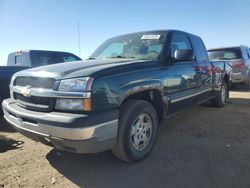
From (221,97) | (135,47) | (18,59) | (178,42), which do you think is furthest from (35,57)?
(221,97)

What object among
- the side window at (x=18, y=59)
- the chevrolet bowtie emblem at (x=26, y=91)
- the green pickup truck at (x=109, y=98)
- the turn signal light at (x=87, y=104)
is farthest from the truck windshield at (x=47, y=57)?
the turn signal light at (x=87, y=104)

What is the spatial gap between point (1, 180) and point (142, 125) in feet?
6.34

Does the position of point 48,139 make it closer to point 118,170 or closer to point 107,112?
point 107,112

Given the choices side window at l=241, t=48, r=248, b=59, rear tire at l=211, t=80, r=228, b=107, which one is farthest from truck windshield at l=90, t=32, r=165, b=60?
side window at l=241, t=48, r=248, b=59

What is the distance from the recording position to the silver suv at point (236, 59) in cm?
1053

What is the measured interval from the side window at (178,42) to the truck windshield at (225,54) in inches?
231

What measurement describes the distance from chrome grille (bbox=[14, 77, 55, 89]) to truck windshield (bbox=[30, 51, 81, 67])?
159 inches

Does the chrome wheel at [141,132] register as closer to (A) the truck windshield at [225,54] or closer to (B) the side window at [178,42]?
(B) the side window at [178,42]

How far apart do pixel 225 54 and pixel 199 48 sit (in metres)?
5.73

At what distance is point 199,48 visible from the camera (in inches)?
228

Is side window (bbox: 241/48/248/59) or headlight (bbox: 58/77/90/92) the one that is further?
side window (bbox: 241/48/248/59)

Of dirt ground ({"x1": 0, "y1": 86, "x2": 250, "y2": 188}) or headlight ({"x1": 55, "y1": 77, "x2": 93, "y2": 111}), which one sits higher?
headlight ({"x1": 55, "y1": 77, "x2": 93, "y2": 111})

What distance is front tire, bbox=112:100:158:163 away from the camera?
10.9ft

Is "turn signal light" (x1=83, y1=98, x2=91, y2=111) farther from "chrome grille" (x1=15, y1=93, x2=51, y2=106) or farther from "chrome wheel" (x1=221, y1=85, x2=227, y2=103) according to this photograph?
"chrome wheel" (x1=221, y1=85, x2=227, y2=103)
